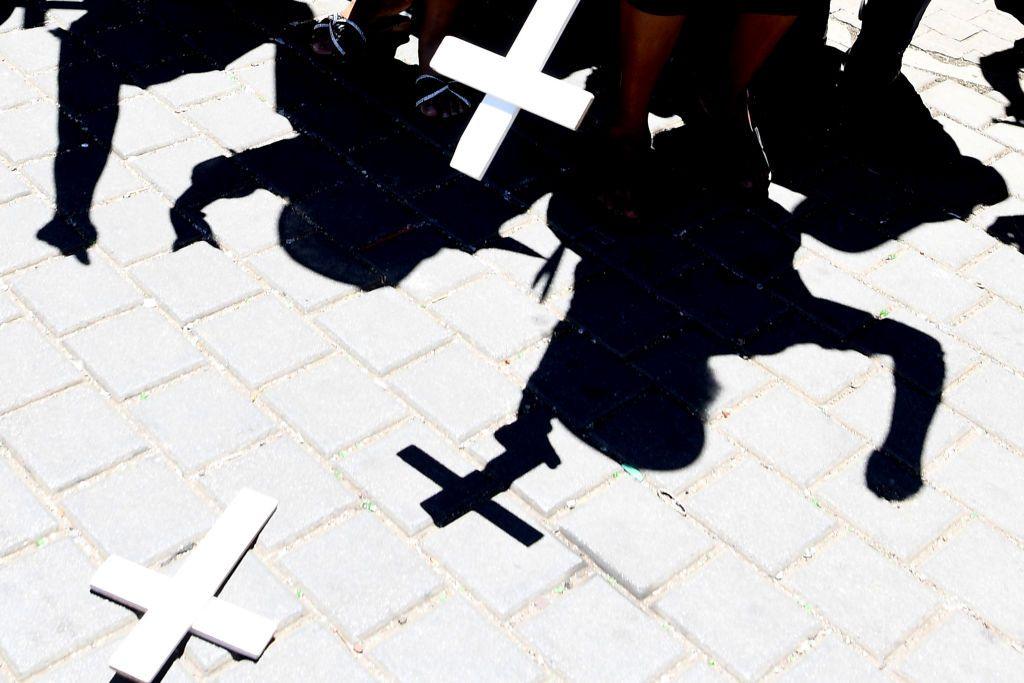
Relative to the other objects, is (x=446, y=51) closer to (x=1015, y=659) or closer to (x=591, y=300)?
(x=591, y=300)

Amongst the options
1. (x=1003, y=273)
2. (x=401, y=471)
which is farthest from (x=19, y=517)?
(x=1003, y=273)

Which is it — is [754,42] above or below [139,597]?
above

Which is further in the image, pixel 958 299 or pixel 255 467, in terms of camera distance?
pixel 958 299

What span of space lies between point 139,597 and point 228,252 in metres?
1.44

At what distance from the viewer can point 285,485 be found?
3.03 metres

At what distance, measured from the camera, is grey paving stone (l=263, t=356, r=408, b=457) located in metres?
3.19

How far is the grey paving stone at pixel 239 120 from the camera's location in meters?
4.30

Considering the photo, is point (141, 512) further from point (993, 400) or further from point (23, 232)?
point (993, 400)

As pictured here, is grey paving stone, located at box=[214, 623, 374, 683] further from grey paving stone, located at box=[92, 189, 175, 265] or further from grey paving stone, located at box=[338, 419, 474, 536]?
grey paving stone, located at box=[92, 189, 175, 265]

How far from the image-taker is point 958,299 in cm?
391

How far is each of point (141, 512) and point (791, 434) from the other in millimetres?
1847

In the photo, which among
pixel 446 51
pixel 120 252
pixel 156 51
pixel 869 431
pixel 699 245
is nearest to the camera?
pixel 446 51

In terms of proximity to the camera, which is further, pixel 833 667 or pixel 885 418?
pixel 885 418

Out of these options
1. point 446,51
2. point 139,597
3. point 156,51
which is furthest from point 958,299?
point 156,51
